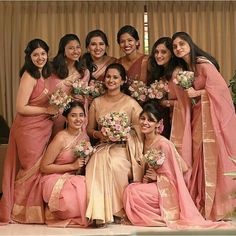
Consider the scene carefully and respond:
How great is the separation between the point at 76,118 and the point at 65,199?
0.68 meters

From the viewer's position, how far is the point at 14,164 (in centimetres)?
478

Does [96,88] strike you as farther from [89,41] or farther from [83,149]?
[83,149]

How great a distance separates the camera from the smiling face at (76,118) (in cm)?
457

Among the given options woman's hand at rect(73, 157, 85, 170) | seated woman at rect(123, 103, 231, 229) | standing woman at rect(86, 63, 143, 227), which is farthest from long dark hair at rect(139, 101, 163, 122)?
woman's hand at rect(73, 157, 85, 170)

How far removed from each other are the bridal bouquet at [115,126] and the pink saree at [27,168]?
1.83 ft

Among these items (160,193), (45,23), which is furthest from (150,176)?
(45,23)

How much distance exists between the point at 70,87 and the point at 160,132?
2.91 ft

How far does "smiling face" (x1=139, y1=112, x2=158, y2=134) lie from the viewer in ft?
14.9

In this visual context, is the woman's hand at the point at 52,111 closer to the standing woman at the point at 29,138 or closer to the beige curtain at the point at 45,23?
the standing woman at the point at 29,138

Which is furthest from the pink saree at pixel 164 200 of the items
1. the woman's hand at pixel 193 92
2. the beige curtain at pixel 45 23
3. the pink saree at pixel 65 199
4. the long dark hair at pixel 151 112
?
the beige curtain at pixel 45 23

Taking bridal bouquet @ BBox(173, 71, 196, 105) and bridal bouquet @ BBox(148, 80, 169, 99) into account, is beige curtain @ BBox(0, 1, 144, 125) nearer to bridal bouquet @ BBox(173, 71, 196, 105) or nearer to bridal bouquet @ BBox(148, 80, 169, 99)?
bridal bouquet @ BBox(148, 80, 169, 99)

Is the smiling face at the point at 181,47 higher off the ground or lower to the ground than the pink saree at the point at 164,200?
higher

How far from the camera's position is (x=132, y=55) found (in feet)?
17.0

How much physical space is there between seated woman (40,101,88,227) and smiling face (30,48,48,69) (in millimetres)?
438
